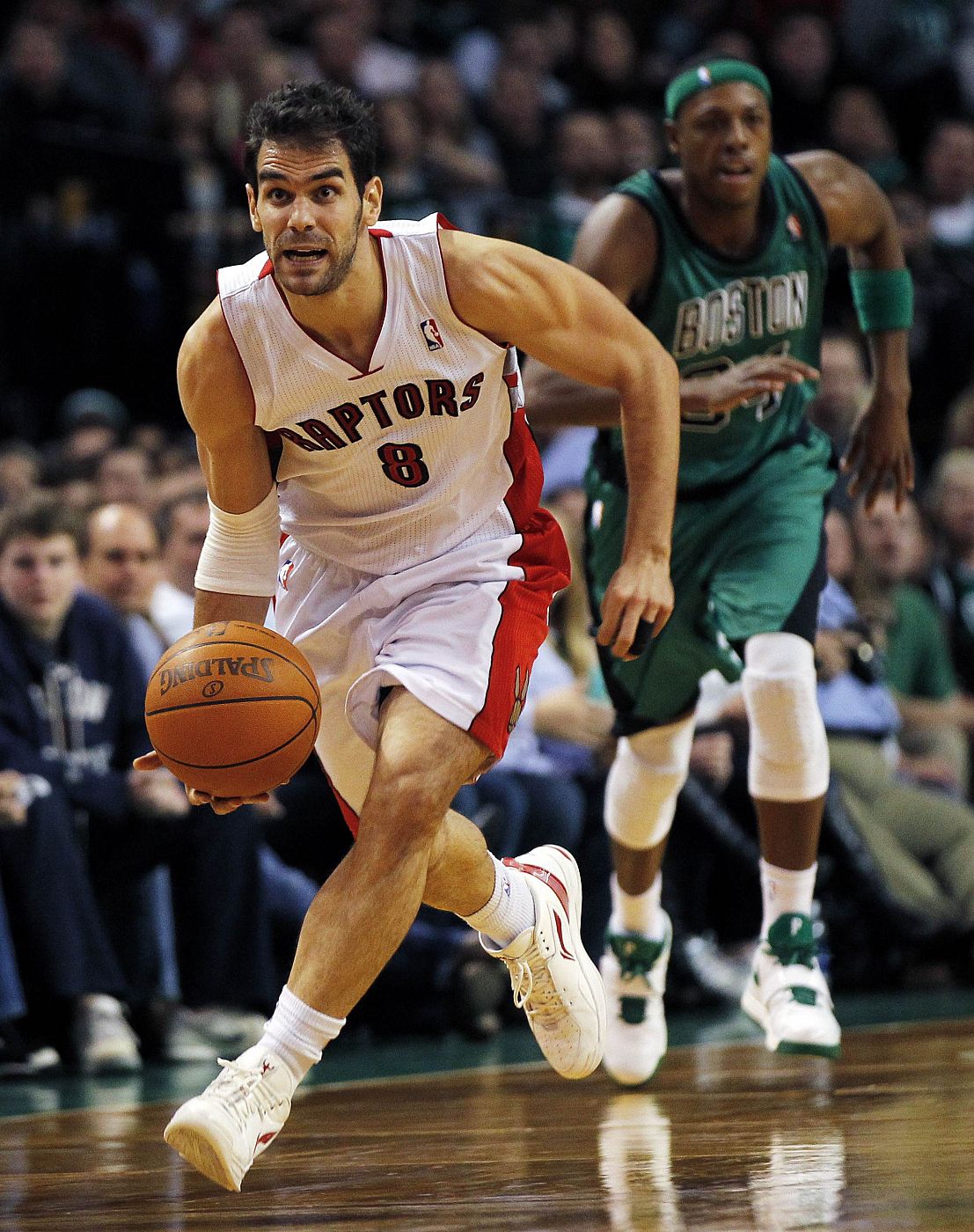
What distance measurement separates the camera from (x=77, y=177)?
28.3ft

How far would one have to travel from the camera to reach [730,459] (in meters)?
4.57

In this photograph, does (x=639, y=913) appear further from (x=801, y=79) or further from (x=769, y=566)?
(x=801, y=79)

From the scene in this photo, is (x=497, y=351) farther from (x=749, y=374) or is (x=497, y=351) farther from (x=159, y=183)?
(x=159, y=183)

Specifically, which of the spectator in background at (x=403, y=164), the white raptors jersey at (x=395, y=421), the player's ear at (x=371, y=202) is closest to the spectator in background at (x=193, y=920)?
the white raptors jersey at (x=395, y=421)

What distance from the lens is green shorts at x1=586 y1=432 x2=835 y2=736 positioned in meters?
4.43

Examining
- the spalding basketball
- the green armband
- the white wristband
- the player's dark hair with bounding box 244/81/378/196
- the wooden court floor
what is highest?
the green armband

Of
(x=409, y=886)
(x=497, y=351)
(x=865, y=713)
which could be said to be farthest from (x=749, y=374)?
(x=865, y=713)

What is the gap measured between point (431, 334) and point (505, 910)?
3.58 feet

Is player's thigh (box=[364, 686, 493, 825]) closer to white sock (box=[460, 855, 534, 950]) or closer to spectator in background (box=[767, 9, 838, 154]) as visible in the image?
white sock (box=[460, 855, 534, 950])

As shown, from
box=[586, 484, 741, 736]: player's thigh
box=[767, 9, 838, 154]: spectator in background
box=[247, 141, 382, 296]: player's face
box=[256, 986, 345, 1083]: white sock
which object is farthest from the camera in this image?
box=[767, 9, 838, 154]: spectator in background

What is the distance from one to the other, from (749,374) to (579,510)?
284 cm

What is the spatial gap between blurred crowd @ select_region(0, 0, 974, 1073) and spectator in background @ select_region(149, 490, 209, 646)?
0.01 meters

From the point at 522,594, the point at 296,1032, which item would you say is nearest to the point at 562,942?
the point at 522,594

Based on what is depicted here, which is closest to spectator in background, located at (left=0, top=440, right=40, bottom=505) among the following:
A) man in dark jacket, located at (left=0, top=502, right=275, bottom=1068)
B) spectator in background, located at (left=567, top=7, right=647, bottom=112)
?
man in dark jacket, located at (left=0, top=502, right=275, bottom=1068)
